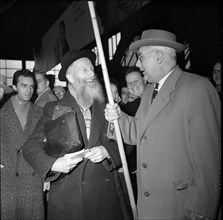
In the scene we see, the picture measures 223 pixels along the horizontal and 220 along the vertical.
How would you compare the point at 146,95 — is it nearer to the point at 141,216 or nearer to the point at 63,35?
the point at 141,216

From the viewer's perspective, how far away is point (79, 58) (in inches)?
103

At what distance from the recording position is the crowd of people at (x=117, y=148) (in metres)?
1.87

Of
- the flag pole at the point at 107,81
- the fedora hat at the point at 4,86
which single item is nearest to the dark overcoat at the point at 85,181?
the flag pole at the point at 107,81

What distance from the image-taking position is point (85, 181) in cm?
244

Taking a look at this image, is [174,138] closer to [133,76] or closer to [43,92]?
[133,76]

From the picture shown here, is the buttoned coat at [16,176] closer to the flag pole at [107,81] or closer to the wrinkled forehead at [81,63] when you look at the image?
the wrinkled forehead at [81,63]

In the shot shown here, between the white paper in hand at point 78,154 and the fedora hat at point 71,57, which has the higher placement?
the fedora hat at point 71,57

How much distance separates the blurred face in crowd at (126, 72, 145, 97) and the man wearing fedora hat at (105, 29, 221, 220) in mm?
1528

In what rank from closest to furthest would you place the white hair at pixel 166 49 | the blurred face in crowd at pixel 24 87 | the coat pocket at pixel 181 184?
the coat pocket at pixel 181 184 < the white hair at pixel 166 49 < the blurred face in crowd at pixel 24 87

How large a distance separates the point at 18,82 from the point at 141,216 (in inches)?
82.1

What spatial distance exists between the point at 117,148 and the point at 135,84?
1.62 metres

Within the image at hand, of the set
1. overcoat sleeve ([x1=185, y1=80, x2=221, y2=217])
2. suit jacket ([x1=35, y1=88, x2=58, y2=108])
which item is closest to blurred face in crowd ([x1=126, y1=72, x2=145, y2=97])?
suit jacket ([x1=35, y1=88, x2=58, y2=108])

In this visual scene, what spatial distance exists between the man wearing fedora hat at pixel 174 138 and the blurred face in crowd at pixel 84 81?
49cm

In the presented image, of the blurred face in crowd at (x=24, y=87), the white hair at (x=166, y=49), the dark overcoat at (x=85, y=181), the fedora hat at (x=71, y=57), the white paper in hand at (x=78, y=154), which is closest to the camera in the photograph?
the white hair at (x=166, y=49)
